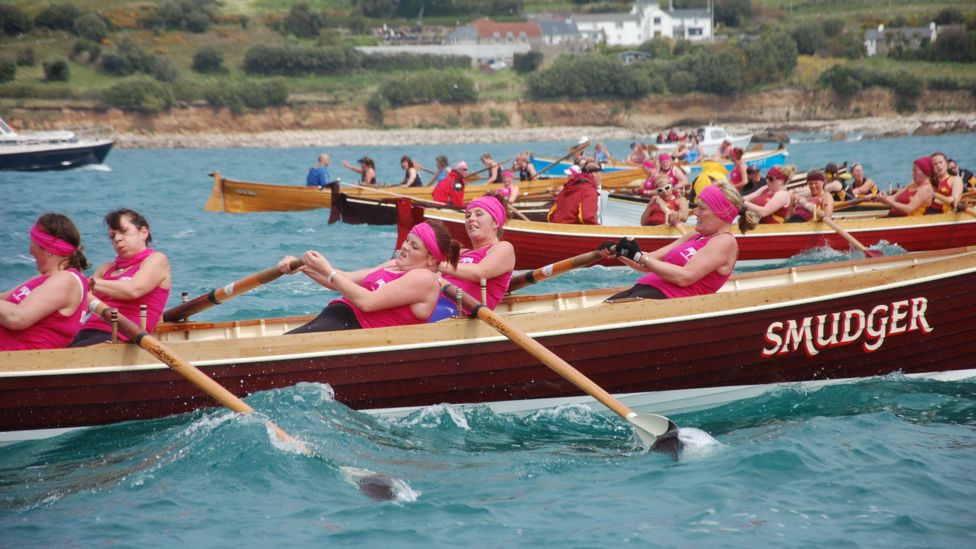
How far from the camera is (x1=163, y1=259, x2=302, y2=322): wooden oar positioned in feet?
27.5

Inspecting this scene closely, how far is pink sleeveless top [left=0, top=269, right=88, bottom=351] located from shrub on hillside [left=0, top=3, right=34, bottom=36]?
94.1 meters

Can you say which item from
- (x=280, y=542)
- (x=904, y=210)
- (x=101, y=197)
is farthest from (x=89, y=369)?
(x=101, y=197)

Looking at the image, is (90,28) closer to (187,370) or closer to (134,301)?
(134,301)

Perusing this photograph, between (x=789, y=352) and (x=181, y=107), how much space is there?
78.4 m

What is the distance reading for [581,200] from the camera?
16453 millimetres

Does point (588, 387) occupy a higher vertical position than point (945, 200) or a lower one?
higher

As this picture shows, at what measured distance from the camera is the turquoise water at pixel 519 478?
656 cm

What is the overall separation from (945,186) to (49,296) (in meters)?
13.4

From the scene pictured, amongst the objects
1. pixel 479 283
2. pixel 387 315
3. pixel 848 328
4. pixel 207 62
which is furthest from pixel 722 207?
pixel 207 62

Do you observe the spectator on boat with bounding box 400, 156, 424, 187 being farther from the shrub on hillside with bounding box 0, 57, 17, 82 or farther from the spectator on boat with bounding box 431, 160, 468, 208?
the shrub on hillside with bounding box 0, 57, 17, 82

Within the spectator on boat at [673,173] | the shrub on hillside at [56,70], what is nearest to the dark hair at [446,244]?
the spectator on boat at [673,173]

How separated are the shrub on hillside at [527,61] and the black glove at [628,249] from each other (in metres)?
98.1

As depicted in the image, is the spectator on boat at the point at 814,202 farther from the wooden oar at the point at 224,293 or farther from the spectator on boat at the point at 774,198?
the wooden oar at the point at 224,293

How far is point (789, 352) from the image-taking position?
352 inches
